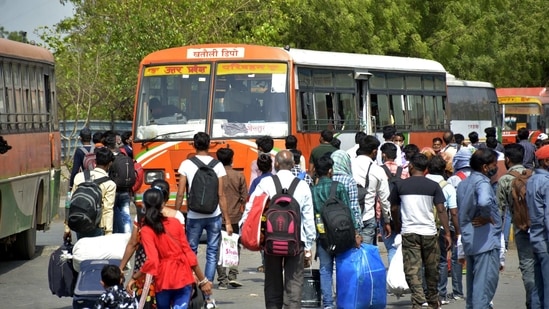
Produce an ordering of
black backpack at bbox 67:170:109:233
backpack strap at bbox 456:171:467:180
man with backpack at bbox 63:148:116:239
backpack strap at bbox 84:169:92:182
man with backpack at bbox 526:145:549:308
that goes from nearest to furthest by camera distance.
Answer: man with backpack at bbox 526:145:549:308 < black backpack at bbox 67:170:109:233 < man with backpack at bbox 63:148:116:239 < backpack strap at bbox 84:169:92:182 < backpack strap at bbox 456:171:467:180

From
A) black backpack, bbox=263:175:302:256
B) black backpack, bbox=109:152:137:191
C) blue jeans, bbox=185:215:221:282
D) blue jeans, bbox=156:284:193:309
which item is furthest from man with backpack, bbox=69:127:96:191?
blue jeans, bbox=156:284:193:309

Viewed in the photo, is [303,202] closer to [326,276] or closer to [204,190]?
[326,276]

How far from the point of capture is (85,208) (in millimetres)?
11602

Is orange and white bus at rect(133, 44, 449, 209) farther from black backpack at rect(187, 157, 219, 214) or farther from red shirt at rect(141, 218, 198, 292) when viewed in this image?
red shirt at rect(141, 218, 198, 292)

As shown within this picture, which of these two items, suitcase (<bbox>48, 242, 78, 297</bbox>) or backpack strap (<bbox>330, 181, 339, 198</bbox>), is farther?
backpack strap (<bbox>330, 181, 339, 198</bbox>)

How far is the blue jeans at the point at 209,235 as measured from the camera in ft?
42.2

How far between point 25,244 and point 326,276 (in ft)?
24.0

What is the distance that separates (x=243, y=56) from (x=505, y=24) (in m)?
35.2

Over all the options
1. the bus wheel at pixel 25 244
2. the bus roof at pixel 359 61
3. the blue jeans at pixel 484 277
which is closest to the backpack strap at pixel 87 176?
the blue jeans at pixel 484 277

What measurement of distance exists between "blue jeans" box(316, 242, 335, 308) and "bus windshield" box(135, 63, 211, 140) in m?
8.44

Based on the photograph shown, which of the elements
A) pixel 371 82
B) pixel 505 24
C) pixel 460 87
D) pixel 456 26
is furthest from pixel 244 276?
pixel 505 24

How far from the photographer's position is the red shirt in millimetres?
8844

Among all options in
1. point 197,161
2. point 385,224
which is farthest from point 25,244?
point 385,224

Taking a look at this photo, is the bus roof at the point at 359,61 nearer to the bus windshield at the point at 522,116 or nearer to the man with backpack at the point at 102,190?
the man with backpack at the point at 102,190
